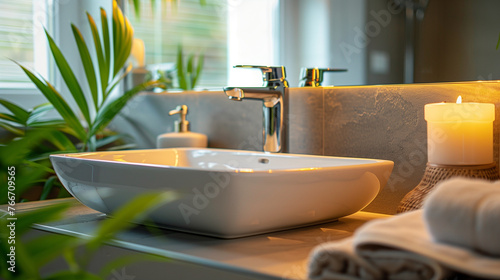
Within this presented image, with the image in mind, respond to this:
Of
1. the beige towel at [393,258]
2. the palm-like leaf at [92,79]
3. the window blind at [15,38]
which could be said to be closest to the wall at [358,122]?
the palm-like leaf at [92,79]

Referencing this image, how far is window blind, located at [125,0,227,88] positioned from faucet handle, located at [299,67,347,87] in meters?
0.29

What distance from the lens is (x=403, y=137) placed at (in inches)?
42.0

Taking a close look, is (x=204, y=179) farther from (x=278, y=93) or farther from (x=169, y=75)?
(x=169, y=75)

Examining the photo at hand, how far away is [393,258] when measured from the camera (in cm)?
54

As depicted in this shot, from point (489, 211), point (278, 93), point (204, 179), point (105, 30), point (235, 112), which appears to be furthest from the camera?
point (105, 30)

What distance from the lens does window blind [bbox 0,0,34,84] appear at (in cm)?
177

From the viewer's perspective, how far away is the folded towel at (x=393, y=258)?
522 millimetres

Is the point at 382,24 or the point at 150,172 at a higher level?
the point at 382,24

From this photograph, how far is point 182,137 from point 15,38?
77 cm

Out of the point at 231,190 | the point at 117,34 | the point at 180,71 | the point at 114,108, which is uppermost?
the point at 117,34

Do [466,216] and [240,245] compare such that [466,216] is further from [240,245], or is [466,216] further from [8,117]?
[8,117]

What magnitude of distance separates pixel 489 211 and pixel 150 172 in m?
0.50

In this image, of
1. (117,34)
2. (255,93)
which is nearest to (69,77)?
(117,34)

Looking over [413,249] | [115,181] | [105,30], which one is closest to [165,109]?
[105,30]
